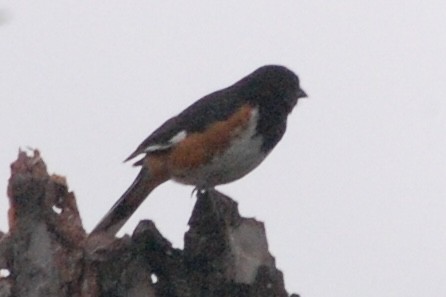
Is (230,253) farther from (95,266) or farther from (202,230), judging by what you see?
(95,266)

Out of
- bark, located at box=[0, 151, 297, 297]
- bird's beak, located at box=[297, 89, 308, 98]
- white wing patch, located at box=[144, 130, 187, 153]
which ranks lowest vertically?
bark, located at box=[0, 151, 297, 297]

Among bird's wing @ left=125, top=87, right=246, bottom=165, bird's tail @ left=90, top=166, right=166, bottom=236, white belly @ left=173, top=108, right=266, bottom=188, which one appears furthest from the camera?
bird's wing @ left=125, top=87, right=246, bottom=165

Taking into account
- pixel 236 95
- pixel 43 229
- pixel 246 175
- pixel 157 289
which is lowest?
pixel 157 289

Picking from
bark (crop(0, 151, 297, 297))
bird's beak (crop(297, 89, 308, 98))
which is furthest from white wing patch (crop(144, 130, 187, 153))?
bark (crop(0, 151, 297, 297))

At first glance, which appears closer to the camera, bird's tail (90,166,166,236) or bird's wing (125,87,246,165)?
bird's tail (90,166,166,236)

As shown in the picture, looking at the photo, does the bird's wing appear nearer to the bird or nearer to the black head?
the bird

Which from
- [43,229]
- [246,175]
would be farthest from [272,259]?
[246,175]

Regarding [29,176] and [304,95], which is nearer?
[29,176]

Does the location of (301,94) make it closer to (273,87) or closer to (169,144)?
(273,87)
